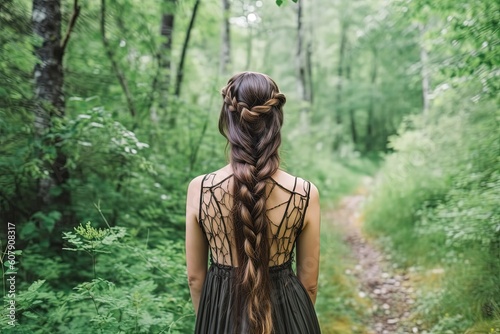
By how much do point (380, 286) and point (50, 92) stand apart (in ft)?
16.8

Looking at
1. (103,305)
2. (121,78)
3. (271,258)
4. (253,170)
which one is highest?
(121,78)

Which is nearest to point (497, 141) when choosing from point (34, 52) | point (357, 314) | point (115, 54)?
point (357, 314)

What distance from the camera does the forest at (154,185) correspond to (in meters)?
3.06

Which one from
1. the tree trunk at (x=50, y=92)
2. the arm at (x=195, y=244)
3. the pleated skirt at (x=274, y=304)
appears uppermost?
the tree trunk at (x=50, y=92)

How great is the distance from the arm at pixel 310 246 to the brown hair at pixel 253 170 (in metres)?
0.27

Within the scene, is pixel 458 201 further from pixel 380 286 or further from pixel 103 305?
pixel 103 305

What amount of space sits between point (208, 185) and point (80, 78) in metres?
3.34

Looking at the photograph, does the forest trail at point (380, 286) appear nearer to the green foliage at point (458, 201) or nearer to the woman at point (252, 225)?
the green foliage at point (458, 201)

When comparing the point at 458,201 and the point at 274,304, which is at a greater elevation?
the point at 458,201

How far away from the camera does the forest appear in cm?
306

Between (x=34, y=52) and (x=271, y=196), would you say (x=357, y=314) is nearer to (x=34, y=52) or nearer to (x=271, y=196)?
(x=271, y=196)

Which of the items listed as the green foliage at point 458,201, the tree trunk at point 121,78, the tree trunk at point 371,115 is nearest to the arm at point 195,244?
the green foliage at point 458,201

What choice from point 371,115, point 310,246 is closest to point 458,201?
point 310,246

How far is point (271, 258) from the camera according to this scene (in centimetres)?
204
